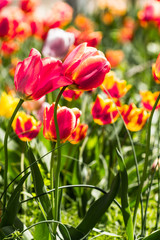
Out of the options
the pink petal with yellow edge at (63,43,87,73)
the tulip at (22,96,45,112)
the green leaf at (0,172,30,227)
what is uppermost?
the pink petal with yellow edge at (63,43,87,73)

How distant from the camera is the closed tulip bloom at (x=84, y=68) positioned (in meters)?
0.67

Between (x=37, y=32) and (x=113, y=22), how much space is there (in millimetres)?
2410

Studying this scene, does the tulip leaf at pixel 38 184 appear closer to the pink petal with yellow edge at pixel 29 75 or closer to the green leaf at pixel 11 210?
the green leaf at pixel 11 210

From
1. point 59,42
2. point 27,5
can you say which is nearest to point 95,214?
point 59,42

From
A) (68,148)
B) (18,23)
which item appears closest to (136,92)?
(18,23)

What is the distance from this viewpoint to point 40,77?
0.67 m

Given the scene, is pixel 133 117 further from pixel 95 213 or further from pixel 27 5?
pixel 27 5

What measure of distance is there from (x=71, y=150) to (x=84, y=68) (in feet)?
1.99

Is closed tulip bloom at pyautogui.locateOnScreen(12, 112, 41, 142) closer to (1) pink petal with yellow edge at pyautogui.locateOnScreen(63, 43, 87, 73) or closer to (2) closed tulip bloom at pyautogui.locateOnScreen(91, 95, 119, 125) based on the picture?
(2) closed tulip bloom at pyautogui.locateOnScreen(91, 95, 119, 125)

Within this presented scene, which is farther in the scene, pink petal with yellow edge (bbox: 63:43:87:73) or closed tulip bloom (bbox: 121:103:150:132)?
closed tulip bloom (bbox: 121:103:150:132)

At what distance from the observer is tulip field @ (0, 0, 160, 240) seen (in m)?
0.68

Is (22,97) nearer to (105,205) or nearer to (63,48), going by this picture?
(105,205)

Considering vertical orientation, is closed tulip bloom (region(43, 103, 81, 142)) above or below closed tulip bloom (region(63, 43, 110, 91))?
below

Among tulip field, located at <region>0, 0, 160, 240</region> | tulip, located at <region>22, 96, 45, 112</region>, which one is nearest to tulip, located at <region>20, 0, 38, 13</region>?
tulip field, located at <region>0, 0, 160, 240</region>
